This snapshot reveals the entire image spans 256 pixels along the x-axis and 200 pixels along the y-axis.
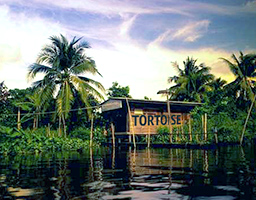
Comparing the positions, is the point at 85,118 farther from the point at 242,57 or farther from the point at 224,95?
the point at 242,57

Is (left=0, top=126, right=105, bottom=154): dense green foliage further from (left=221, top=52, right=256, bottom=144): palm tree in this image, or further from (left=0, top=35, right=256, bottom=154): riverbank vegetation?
(left=221, top=52, right=256, bottom=144): palm tree

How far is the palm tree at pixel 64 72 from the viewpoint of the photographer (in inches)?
902

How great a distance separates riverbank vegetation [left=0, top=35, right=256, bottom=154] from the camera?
1956 centimetres

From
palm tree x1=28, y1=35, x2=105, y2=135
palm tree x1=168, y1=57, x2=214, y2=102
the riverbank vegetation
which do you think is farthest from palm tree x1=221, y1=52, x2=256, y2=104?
palm tree x1=28, y1=35, x2=105, y2=135

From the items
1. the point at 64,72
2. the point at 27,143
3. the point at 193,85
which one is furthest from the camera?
Answer: the point at 193,85

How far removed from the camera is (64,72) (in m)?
24.2

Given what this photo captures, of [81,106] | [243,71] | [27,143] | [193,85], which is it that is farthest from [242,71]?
[27,143]

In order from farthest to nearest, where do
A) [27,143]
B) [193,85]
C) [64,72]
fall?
1. [193,85]
2. [64,72]
3. [27,143]

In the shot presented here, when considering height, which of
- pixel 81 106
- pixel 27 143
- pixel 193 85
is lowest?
pixel 27 143

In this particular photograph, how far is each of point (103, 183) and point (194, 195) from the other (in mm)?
1781

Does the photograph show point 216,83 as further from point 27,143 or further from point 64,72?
point 27,143

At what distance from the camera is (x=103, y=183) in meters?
5.42

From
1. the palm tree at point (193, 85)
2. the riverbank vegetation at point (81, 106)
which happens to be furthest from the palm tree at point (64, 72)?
the palm tree at point (193, 85)

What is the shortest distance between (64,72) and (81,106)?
2968 mm
